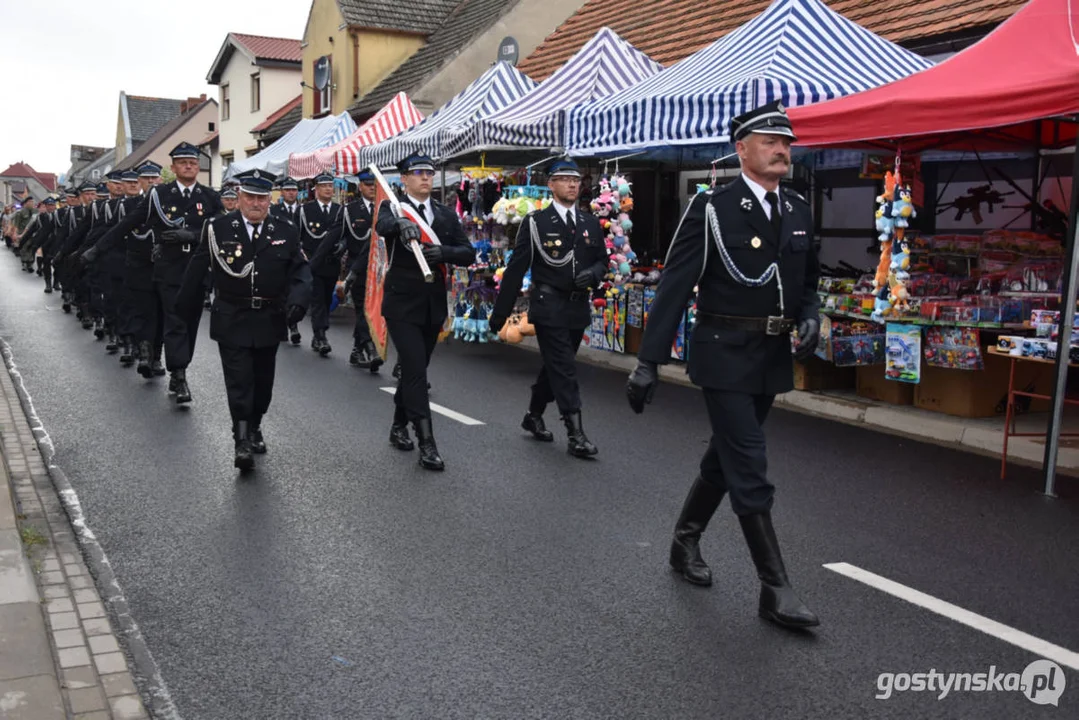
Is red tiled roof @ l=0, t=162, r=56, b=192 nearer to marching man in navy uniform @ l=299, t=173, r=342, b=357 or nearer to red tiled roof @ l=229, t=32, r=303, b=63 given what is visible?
red tiled roof @ l=229, t=32, r=303, b=63

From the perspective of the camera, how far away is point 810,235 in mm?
5078

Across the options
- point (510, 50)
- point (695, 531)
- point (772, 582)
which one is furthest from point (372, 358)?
point (510, 50)

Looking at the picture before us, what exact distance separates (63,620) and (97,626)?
155 millimetres

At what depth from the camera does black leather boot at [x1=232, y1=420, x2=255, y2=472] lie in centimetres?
745

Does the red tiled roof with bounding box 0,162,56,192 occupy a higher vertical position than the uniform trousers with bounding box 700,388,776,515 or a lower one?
higher

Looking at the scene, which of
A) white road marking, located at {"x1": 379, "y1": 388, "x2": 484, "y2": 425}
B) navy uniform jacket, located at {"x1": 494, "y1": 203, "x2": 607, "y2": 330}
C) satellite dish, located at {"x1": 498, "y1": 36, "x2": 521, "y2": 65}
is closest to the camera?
navy uniform jacket, located at {"x1": 494, "y1": 203, "x2": 607, "y2": 330}

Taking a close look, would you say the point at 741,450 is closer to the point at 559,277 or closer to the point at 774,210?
the point at 774,210

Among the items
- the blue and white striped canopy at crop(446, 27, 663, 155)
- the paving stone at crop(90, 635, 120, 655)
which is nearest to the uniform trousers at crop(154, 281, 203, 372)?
the blue and white striped canopy at crop(446, 27, 663, 155)

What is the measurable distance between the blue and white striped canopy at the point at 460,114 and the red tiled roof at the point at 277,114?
24.7 m

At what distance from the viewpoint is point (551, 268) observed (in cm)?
827

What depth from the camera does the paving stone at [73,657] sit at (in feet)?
13.6

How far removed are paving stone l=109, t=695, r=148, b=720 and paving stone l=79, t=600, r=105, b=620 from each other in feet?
2.87

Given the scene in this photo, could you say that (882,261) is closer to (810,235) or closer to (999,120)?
(999,120)

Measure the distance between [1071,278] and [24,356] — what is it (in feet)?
37.4
